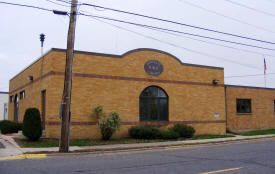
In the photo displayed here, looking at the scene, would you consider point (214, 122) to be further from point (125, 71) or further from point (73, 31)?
point (73, 31)

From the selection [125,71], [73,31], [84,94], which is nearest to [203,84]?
[125,71]

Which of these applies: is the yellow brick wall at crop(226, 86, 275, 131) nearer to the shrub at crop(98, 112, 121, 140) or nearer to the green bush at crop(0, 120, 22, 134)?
the shrub at crop(98, 112, 121, 140)

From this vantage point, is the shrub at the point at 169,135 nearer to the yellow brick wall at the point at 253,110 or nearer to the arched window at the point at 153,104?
the arched window at the point at 153,104

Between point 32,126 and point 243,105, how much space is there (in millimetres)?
20580

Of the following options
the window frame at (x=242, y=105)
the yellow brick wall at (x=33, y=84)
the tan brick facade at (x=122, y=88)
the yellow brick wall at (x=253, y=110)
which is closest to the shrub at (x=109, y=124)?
Answer: the tan brick facade at (x=122, y=88)

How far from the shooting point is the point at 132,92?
69.3 feet

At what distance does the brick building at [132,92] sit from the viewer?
18.8 meters

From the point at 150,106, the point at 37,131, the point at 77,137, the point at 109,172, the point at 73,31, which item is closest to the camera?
the point at 109,172

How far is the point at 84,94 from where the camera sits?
19.2m

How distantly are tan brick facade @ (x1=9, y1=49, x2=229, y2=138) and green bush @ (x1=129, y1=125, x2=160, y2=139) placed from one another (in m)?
0.76

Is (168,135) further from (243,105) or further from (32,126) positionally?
(243,105)

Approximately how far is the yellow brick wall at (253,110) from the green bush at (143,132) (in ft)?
34.2

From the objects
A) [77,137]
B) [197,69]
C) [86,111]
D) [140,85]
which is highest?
[197,69]

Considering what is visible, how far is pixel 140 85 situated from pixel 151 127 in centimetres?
320
